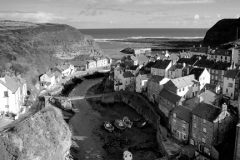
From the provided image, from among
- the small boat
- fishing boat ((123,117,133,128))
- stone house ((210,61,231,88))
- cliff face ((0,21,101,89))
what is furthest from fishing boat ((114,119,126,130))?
cliff face ((0,21,101,89))

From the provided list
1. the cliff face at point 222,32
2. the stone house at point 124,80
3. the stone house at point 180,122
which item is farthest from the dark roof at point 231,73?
the cliff face at point 222,32

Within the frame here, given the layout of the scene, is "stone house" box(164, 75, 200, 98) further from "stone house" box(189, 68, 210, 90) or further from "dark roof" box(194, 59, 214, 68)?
"dark roof" box(194, 59, 214, 68)

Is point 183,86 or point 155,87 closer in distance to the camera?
point 183,86

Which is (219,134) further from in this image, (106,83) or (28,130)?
(106,83)

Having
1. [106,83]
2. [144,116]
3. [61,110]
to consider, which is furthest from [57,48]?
[144,116]

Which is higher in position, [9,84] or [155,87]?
[9,84]

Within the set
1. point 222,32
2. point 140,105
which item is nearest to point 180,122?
point 140,105

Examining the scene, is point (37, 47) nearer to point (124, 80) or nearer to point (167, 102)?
point (124, 80)
